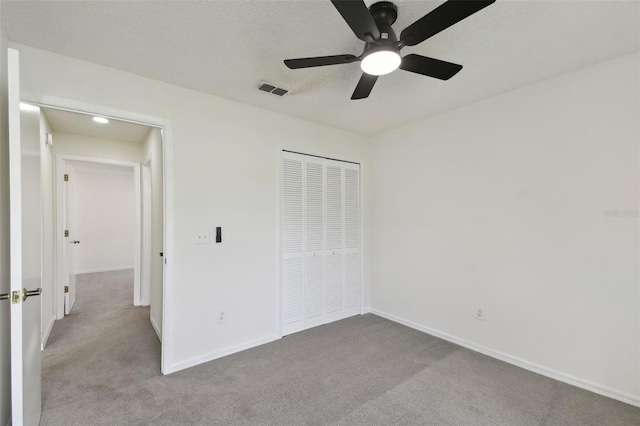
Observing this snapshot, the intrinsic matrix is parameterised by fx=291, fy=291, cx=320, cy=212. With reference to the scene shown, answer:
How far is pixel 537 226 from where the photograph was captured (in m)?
2.56

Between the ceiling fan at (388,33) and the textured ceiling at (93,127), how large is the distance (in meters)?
2.72

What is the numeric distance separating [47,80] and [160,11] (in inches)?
44.0

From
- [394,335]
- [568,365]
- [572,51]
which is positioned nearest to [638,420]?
[568,365]

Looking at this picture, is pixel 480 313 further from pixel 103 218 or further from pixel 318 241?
pixel 103 218

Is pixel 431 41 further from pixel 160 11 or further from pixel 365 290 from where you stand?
pixel 365 290

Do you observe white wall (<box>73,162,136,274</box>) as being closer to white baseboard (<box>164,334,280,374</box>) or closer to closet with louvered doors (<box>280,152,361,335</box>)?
closet with louvered doors (<box>280,152,361,335</box>)

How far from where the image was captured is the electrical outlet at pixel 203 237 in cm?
269

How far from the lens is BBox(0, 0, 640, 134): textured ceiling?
1.67m

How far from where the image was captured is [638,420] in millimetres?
1942

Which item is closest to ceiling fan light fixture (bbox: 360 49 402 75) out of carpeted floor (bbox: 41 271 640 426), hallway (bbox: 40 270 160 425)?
carpeted floor (bbox: 41 271 640 426)

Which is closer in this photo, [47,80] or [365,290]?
[47,80]

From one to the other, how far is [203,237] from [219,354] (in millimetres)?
1141

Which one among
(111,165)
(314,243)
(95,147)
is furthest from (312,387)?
(111,165)

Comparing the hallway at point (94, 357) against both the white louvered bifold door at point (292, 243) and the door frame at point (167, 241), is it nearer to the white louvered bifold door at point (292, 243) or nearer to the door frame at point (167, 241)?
the door frame at point (167, 241)
